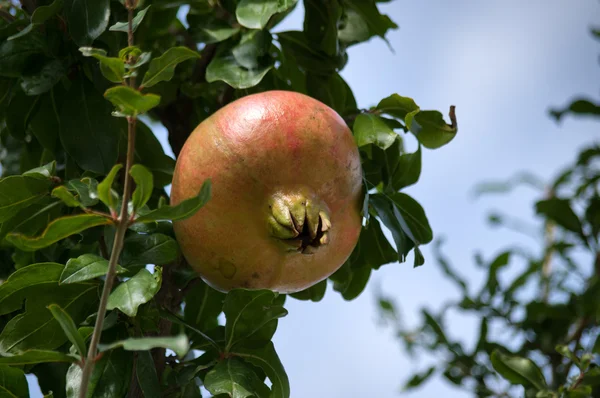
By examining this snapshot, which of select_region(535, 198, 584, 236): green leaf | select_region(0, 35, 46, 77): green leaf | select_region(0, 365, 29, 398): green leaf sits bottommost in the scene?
select_region(535, 198, 584, 236): green leaf

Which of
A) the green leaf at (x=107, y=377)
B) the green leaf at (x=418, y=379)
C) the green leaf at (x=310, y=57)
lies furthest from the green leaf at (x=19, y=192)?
the green leaf at (x=418, y=379)

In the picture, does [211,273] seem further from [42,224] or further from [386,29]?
[386,29]

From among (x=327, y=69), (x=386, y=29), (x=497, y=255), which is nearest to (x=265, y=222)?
(x=327, y=69)

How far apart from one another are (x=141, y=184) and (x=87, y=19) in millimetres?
356

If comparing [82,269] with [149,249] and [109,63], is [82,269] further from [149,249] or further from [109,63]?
[109,63]

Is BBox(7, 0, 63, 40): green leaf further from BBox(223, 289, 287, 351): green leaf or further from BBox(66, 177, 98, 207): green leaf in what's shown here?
→ BBox(223, 289, 287, 351): green leaf

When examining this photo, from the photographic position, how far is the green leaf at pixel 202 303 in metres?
1.10

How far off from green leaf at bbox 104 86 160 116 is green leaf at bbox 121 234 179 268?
0.76ft

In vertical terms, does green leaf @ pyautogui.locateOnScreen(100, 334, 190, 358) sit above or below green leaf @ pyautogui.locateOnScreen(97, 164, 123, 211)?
below

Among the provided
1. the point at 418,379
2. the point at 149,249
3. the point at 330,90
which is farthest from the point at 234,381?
the point at 418,379

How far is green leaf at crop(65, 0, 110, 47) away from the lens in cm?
98

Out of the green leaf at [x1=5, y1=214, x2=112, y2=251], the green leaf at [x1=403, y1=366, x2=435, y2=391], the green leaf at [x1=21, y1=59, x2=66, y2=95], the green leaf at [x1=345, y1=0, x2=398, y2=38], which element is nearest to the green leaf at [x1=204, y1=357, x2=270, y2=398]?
the green leaf at [x1=5, y1=214, x2=112, y2=251]

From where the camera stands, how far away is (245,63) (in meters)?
1.05

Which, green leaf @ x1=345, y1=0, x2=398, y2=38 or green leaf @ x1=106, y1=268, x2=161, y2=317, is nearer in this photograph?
green leaf @ x1=106, y1=268, x2=161, y2=317
